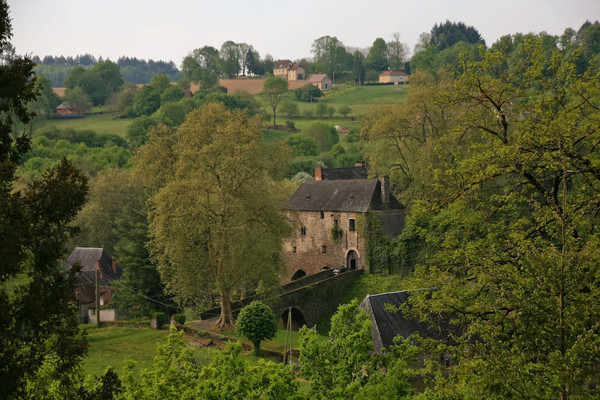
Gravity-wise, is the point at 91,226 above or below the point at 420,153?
below

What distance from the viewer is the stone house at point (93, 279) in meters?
43.4

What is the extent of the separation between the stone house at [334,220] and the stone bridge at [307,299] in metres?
2.55

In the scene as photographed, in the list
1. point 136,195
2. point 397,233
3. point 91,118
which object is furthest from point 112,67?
point 397,233

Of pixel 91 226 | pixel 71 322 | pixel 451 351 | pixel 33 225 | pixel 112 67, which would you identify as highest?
pixel 112 67

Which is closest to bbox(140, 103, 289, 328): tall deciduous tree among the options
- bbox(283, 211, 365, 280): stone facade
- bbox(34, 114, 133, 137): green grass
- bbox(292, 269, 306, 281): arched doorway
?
bbox(283, 211, 365, 280): stone facade

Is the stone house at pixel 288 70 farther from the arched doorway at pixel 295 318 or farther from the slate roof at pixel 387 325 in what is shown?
the slate roof at pixel 387 325

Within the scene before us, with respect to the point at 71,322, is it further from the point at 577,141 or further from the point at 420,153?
the point at 420,153

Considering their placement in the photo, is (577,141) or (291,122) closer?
(577,141)

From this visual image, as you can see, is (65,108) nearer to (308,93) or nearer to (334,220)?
(308,93)

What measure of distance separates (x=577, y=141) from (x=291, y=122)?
94.5m

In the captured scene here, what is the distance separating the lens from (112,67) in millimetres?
140250

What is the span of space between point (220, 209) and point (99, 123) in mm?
84132

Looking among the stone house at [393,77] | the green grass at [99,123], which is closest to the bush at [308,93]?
the stone house at [393,77]

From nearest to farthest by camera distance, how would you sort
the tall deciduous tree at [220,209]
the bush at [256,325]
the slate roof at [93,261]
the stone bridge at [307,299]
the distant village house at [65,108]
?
the bush at [256,325]
the tall deciduous tree at [220,209]
the stone bridge at [307,299]
the slate roof at [93,261]
the distant village house at [65,108]
